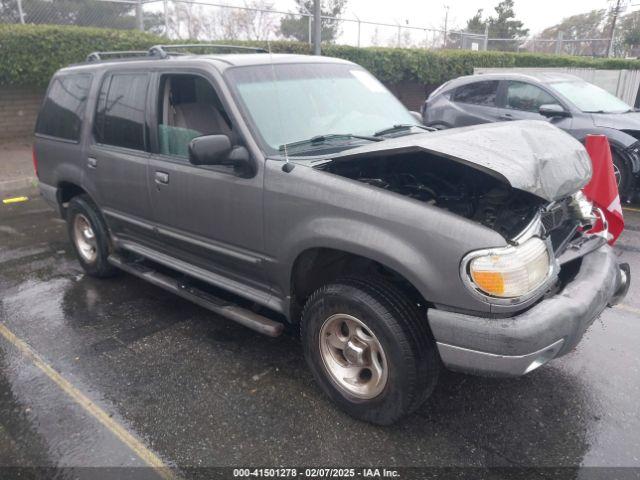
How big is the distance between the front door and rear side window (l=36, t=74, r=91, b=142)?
120 centimetres

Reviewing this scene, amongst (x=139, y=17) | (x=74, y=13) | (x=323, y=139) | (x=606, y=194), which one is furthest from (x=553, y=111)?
(x=74, y=13)

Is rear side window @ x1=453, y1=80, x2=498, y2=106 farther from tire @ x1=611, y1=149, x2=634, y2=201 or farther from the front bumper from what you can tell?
the front bumper

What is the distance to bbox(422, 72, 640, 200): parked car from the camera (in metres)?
6.98

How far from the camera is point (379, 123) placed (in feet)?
12.5

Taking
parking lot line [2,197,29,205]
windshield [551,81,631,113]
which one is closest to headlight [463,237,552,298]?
windshield [551,81,631,113]

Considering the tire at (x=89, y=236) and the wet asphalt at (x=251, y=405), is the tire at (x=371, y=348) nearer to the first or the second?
the wet asphalt at (x=251, y=405)

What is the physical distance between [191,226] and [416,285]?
1.82 metres

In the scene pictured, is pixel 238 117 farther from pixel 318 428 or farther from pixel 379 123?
pixel 318 428

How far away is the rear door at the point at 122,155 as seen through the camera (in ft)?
12.9

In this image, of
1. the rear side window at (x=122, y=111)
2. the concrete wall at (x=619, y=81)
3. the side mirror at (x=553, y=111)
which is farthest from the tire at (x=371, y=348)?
the concrete wall at (x=619, y=81)

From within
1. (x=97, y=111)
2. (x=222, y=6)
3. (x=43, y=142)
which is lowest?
(x=43, y=142)

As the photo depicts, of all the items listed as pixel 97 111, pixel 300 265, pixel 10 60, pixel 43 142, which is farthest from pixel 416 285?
pixel 10 60

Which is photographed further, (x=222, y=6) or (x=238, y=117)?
(x=222, y=6)

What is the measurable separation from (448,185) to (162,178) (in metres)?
2.02
